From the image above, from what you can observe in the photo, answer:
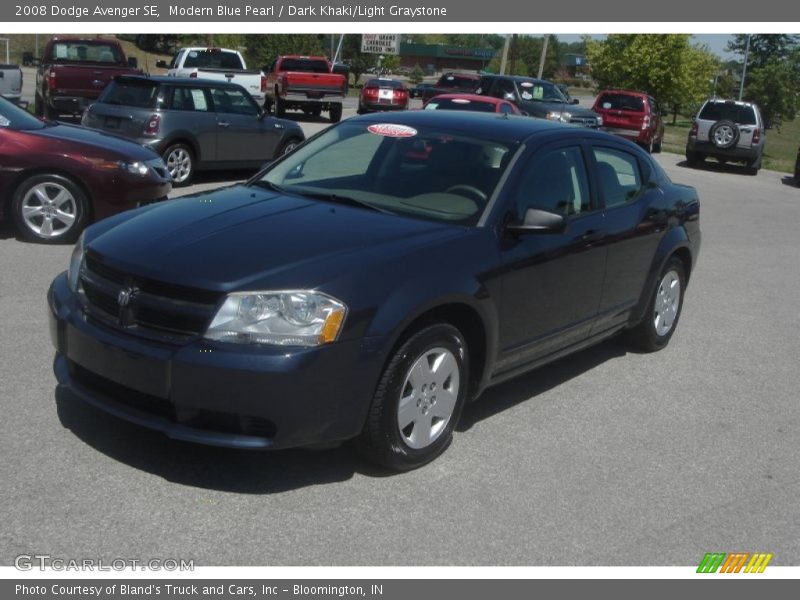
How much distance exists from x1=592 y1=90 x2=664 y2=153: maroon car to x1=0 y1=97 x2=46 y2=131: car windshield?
19734 mm

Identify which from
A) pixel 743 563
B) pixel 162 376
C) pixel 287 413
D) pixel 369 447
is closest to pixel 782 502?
pixel 743 563

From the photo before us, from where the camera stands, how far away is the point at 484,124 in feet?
19.1

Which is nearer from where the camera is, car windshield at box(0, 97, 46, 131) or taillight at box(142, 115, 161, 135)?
car windshield at box(0, 97, 46, 131)

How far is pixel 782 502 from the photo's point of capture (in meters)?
4.79

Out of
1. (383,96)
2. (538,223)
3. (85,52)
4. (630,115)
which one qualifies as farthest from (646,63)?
(538,223)

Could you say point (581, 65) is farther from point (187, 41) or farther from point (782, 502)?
point (782, 502)

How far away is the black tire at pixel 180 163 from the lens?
13.8 metres

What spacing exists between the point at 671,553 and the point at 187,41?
67.5 meters

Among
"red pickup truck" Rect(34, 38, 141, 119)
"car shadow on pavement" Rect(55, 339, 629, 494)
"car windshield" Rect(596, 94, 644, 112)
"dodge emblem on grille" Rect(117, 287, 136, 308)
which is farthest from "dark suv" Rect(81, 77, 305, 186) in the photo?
"car windshield" Rect(596, 94, 644, 112)

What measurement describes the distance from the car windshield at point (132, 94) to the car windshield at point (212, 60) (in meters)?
10.9

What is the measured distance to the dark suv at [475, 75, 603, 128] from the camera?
24.3 m

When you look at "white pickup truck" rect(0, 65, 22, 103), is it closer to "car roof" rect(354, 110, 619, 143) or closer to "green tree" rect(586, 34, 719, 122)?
"car roof" rect(354, 110, 619, 143)

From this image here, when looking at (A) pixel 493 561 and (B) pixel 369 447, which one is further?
(B) pixel 369 447

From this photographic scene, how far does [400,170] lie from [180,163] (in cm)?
904
